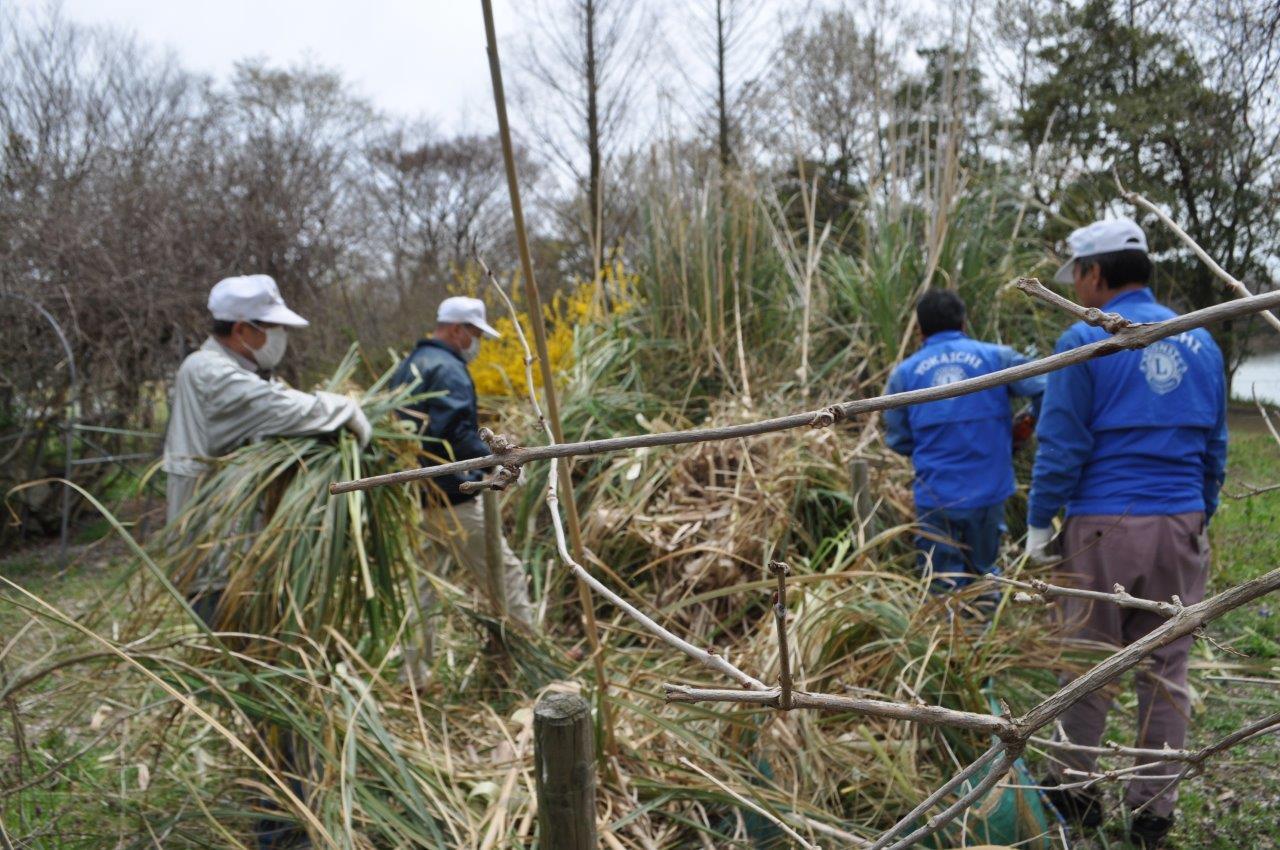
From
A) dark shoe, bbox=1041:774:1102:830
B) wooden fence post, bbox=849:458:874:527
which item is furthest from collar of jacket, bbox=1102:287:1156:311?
dark shoe, bbox=1041:774:1102:830

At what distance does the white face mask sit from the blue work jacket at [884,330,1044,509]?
219cm

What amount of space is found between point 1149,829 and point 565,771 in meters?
1.92

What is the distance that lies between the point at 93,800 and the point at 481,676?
119cm

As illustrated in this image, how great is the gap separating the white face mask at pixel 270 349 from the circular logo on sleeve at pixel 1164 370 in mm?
2600

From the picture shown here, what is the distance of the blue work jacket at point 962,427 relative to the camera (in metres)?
3.30

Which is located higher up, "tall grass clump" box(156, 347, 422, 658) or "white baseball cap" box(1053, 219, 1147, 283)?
"white baseball cap" box(1053, 219, 1147, 283)

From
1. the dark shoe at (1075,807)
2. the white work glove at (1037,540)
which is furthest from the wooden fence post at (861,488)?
the dark shoe at (1075,807)

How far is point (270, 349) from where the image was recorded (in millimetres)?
2990

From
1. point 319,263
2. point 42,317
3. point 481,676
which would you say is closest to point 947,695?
point 481,676

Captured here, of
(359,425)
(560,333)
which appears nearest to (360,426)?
(359,425)

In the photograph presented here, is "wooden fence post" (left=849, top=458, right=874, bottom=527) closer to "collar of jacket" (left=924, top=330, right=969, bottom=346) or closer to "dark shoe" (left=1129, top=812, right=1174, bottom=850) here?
"collar of jacket" (left=924, top=330, right=969, bottom=346)

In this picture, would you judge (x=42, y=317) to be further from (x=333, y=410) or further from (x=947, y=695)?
(x=947, y=695)

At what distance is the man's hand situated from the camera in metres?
2.71

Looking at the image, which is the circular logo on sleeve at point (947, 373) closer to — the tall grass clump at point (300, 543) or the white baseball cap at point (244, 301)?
the tall grass clump at point (300, 543)
